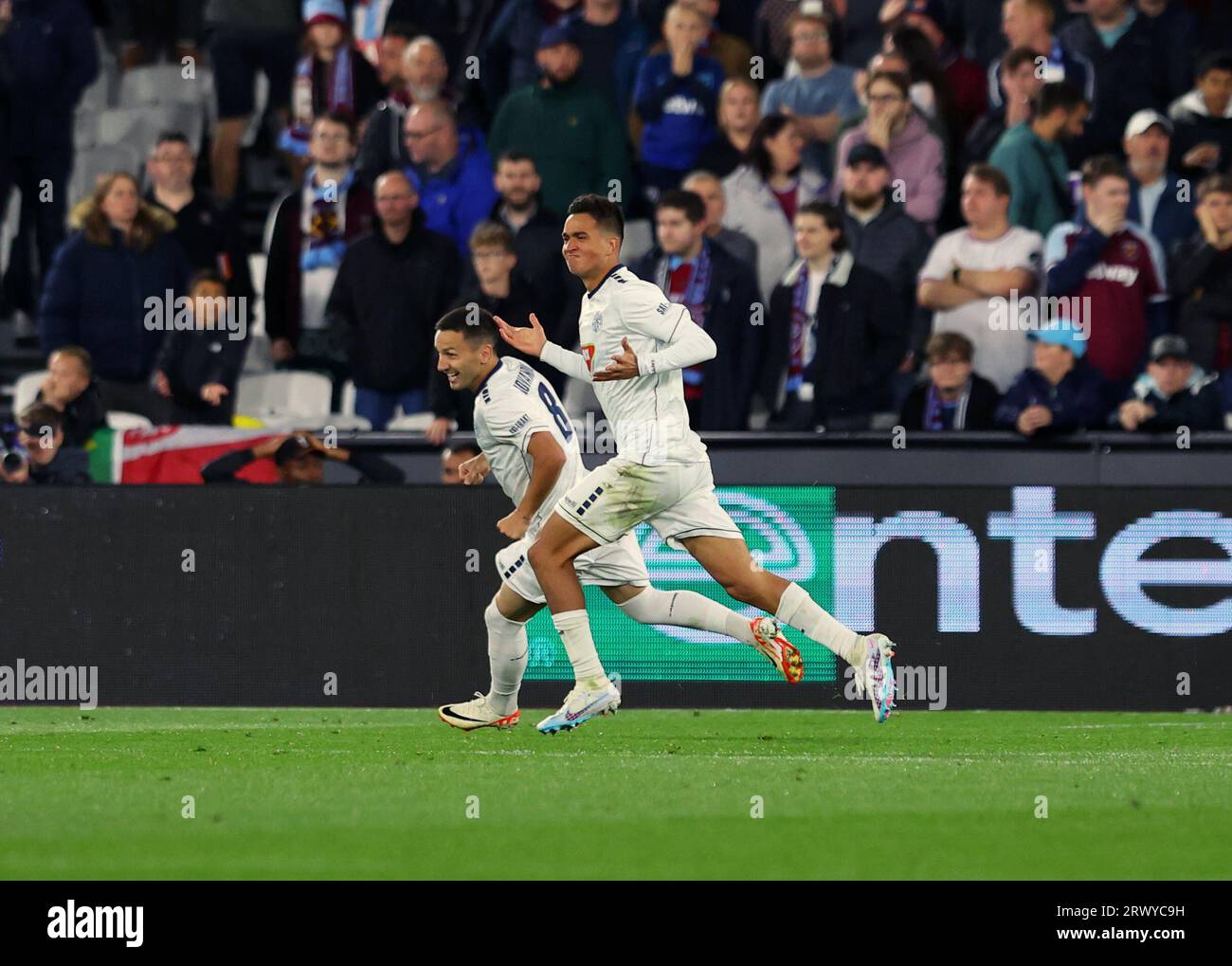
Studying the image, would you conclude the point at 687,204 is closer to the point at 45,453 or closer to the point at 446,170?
the point at 446,170

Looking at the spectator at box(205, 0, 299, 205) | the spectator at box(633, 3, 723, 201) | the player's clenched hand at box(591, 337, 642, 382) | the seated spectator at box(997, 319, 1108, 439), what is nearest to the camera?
the player's clenched hand at box(591, 337, 642, 382)

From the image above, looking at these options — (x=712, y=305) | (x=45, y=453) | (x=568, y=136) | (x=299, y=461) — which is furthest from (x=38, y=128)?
(x=712, y=305)

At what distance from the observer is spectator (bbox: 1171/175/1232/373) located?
13172mm

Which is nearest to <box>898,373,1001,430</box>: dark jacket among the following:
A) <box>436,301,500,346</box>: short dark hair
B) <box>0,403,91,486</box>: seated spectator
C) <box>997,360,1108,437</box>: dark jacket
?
<box>997,360,1108,437</box>: dark jacket

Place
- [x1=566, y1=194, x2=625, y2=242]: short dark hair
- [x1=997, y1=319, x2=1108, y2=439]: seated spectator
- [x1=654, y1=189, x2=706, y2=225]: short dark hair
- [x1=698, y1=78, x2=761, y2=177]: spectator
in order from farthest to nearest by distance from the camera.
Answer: [x1=698, y1=78, x2=761, y2=177]: spectator, [x1=654, y1=189, x2=706, y2=225]: short dark hair, [x1=997, y1=319, x2=1108, y2=439]: seated spectator, [x1=566, y1=194, x2=625, y2=242]: short dark hair

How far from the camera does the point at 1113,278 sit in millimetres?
13305

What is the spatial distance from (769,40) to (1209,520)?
515cm

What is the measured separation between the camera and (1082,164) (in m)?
14.2

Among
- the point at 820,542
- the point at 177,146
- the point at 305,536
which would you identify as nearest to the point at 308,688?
the point at 305,536

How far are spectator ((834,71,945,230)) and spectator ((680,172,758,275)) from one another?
778 mm

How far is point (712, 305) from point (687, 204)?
2.15 ft

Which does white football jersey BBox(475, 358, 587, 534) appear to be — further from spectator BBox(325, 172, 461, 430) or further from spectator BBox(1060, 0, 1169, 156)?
spectator BBox(1060, 0, 1169, 156)

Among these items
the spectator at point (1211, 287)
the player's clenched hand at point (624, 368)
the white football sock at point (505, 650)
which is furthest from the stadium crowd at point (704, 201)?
the player's clenched hand at point (624, 368)

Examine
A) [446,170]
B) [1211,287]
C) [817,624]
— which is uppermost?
[446,170]
